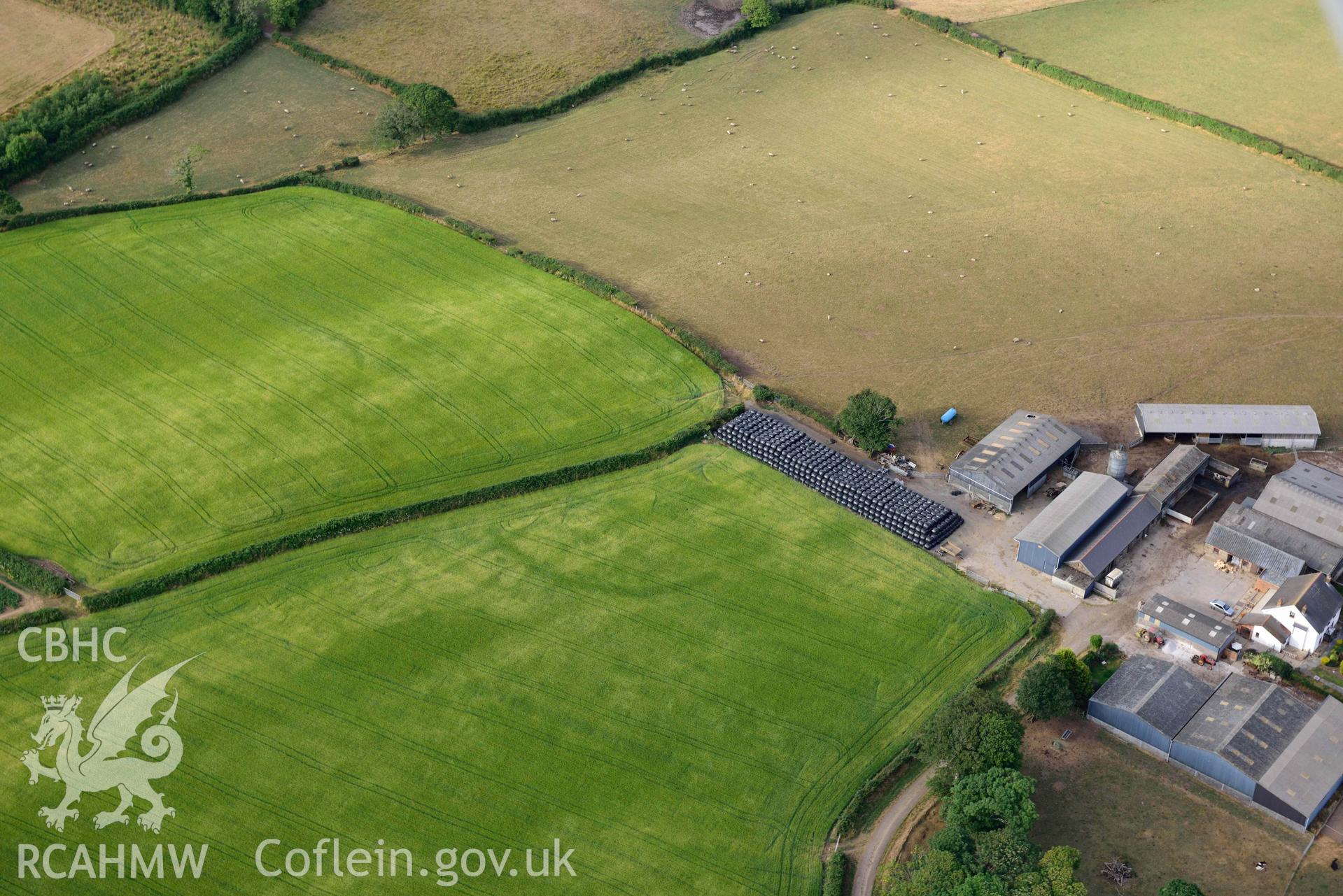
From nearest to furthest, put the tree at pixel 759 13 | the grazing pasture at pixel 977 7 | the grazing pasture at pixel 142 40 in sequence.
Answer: the grazing pasture at pixel 142 40, the tree at pixel 759 13, the grazing pasture at pixel 977 7

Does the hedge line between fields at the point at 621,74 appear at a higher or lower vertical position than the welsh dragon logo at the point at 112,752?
higher

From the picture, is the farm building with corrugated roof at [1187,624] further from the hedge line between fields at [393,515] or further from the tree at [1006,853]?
the hedge line between fields at [393,515]

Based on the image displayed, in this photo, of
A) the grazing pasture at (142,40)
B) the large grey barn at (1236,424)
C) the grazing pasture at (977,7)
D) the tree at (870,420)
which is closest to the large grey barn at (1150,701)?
the large grey barn at (1236,424)

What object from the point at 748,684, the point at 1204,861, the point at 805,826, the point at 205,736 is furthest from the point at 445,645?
the point at 1204,861

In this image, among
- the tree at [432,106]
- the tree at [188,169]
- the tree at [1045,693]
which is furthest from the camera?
the tree at [432,106]

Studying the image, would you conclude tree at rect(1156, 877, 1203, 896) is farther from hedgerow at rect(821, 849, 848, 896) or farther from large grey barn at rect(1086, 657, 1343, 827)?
hedgerow at rect(821, 849, 848, 896)

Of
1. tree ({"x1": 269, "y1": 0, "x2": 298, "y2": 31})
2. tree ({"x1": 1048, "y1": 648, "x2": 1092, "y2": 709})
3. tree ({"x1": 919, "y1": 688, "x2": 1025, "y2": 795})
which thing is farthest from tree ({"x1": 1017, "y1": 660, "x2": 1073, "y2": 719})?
tree ({"x1": 269, "y1": 0, "x2": 298, "y2": 31})

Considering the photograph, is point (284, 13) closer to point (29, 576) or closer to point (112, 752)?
point (29, 576)

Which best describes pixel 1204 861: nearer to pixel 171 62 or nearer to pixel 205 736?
pixel 205 736
